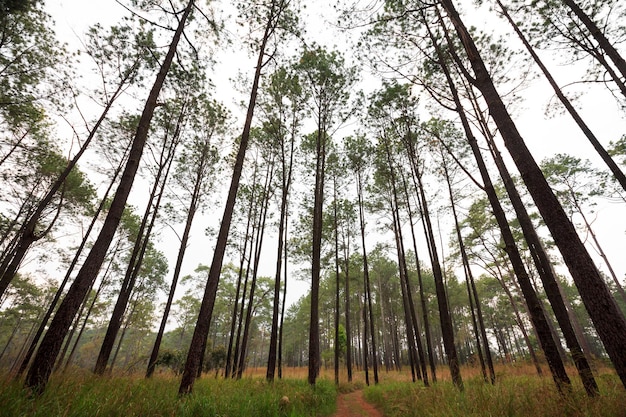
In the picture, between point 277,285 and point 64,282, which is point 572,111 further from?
point 64,282

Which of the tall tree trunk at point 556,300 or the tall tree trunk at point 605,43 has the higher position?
the tall tree trunk at point 605,43

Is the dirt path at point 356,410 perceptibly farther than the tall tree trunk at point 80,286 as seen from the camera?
Yes

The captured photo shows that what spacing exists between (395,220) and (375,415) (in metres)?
8.87

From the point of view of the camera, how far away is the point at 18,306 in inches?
1081

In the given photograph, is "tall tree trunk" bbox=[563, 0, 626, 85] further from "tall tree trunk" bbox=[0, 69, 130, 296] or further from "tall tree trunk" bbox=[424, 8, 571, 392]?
"tall tree trunk" bbox=[0, 69, 130, 296]

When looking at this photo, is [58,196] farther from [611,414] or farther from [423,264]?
[423,264]

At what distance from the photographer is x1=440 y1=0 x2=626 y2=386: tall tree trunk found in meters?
Answer: 2.69

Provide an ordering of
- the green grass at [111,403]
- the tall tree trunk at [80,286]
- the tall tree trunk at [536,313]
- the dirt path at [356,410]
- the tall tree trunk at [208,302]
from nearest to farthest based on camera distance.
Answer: the green grass at [111,403]
the tall tree trunk at [80,286]
the tall tree trunk at [536,313]
the tall tree trunk at [208,302]
the dirt path at [356,410]

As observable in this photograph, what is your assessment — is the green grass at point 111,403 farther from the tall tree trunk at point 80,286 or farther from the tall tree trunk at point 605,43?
the tall tree trunk at point 605,43

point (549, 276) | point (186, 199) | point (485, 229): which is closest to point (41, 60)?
point (186, 199)

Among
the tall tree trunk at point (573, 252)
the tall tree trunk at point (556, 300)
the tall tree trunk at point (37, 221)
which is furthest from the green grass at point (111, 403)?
the tall tree trunk at point (37, 221)

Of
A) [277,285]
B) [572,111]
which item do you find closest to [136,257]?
[277,285]

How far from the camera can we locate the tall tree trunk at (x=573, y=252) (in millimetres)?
2688

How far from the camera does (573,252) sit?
9.96 ft
